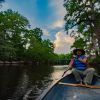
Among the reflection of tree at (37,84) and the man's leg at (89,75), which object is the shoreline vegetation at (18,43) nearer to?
the reflection of tree at (37,84)

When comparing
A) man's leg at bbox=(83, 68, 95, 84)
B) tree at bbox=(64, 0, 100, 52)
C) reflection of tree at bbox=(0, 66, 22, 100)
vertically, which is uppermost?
tree at bbox=(64, 0, 100, 52)

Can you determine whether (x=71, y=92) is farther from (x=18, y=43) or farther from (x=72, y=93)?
(x=18, y=43)

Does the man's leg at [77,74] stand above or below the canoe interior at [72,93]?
above

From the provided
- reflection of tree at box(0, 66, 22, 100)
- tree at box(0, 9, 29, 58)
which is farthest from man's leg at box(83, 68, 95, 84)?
tree at box(0, 9, 29, 58)

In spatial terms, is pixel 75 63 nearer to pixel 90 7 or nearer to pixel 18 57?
pixel 90 7

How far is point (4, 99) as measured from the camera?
54.5 ft

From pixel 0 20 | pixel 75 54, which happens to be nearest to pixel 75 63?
pixel 75 54

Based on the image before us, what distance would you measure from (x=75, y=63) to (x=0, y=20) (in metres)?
78.3

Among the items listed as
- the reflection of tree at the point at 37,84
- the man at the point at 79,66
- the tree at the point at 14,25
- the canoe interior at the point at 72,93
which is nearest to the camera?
the canoe interior at the point at 72,93

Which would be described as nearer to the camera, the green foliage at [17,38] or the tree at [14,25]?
the green foliage at [17,38]

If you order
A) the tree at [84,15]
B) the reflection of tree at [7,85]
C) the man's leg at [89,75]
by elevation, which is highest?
the tree at [84,15]

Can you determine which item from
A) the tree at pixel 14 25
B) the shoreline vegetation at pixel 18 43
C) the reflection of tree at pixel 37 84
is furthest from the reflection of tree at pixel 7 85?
the tree at pixel 14 25

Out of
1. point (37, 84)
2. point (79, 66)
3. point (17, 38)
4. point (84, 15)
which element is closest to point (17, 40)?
point (17, 38)

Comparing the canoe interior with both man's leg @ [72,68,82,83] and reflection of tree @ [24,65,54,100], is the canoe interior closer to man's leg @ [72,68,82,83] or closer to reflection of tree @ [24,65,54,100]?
man's leg @ [72,68,82,83]
